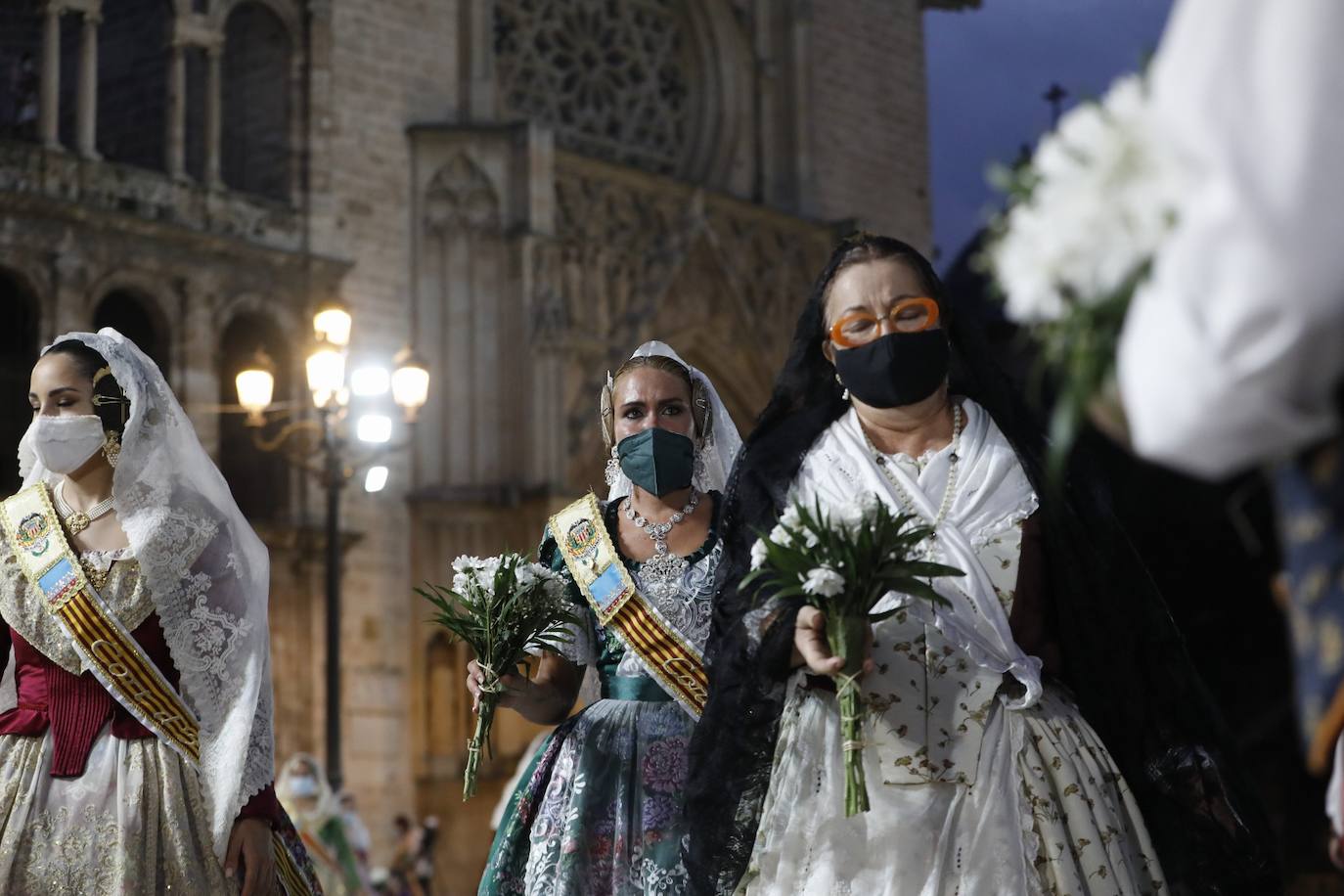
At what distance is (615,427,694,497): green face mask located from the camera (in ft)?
16.2

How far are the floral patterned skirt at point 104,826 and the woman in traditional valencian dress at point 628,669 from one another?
2.44 ft

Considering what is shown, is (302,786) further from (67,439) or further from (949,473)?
(949,473)

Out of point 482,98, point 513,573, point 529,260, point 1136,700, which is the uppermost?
point 482,98

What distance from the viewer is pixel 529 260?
18.9 meters

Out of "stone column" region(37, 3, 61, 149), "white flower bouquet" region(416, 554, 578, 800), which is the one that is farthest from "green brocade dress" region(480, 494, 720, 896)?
"stone column" region(37, 3, 61, 149)

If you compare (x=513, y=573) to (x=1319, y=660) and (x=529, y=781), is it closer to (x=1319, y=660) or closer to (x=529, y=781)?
(x=529, y=781)

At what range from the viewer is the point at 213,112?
17672mm

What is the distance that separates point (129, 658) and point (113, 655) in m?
0.04

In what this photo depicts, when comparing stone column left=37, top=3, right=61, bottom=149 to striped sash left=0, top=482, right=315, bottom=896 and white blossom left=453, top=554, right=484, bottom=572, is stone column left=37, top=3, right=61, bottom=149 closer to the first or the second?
striped sash left=0, top=482, right=315, bottom=896

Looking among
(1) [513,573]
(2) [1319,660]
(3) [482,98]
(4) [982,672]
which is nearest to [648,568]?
(1) [513,573]

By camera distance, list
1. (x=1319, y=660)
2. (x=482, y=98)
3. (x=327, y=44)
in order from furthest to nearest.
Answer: (x=482, y=98) → (x=327, y=44) → (x=1319, y=660)

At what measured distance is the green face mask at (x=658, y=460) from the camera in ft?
16.2

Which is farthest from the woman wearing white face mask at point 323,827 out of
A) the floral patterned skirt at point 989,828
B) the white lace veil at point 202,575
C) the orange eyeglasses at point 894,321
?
the orange eyeglasses at point 894,321

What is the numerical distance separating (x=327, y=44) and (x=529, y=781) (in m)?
14.7
